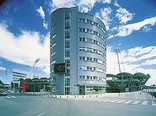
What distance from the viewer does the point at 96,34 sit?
244 feet

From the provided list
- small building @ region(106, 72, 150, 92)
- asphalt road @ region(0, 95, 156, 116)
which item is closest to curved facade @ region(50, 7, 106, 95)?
asphalt road @ region(0, 95, 156, 116)

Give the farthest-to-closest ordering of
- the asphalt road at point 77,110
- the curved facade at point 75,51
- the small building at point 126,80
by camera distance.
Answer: the small building at point 126,80, the curved facade at point 75,51, the asphalt road at point 77,110

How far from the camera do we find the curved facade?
68.2 meters

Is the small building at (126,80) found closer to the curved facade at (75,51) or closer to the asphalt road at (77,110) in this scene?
the curved facade at (75,51)

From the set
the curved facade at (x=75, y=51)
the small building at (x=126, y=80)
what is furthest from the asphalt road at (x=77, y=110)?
the small building at (x=126, y=80)

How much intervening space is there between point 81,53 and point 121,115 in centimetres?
5475

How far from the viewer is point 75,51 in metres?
68.9

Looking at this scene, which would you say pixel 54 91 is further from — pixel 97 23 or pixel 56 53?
pixel 97 23

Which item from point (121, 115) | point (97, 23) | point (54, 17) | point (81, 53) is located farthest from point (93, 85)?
point (121, 115)

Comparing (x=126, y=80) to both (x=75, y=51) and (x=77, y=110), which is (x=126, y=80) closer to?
(x=75, y=51)

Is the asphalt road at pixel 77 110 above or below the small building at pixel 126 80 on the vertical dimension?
below

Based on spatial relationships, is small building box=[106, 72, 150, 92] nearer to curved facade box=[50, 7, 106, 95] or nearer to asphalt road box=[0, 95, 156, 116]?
curved facade box=[50, 7, 106, 95]

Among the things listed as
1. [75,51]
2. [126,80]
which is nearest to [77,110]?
[75,51]

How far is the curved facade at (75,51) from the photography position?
224ft
